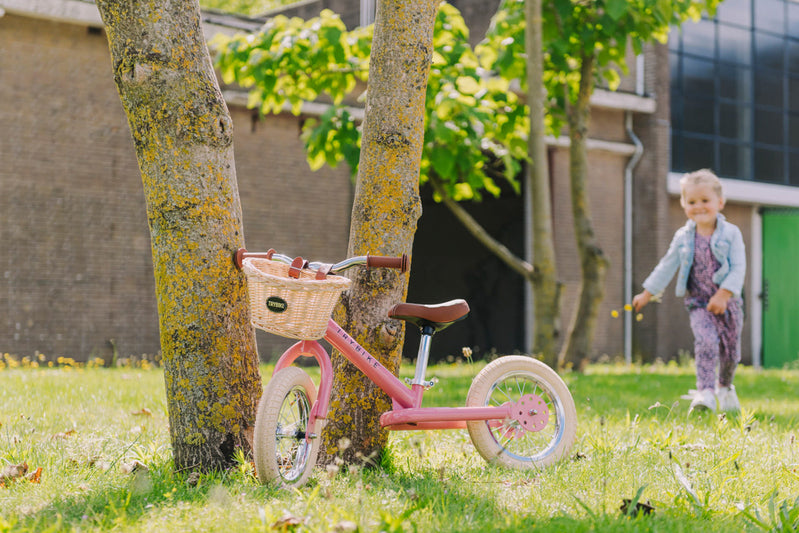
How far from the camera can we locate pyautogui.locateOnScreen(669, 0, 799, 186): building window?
58.0 feet

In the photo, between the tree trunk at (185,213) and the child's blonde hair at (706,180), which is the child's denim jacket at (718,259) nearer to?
the child's blonde hair at (706,180)

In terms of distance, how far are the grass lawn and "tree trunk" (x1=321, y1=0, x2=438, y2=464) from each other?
246 mm

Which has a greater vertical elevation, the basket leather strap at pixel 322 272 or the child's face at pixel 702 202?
the child's face at pixel 702 202


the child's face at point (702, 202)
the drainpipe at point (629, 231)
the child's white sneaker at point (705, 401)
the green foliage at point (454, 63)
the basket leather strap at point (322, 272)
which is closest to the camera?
the basket leather strap at point (322, 272)

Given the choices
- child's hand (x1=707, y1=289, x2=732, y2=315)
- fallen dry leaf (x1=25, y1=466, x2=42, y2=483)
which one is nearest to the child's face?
child's hand (x1=707, y1=289, x2=732, y2=315)

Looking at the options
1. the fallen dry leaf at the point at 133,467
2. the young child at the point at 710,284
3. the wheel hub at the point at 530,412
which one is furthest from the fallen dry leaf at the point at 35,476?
the young child at the point at 710,284

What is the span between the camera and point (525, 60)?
9992 millimetres

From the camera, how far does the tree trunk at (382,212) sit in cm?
389

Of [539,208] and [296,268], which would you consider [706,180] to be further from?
[296,268]

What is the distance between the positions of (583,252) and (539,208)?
1119 millimetres

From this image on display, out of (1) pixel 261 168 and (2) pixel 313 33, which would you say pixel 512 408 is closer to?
(2) pixel 313 33

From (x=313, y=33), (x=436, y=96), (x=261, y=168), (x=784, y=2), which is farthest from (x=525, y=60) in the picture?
(x=784, y=2)

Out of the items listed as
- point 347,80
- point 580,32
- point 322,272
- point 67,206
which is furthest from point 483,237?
point 322,272

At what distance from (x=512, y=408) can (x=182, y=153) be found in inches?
75.3
